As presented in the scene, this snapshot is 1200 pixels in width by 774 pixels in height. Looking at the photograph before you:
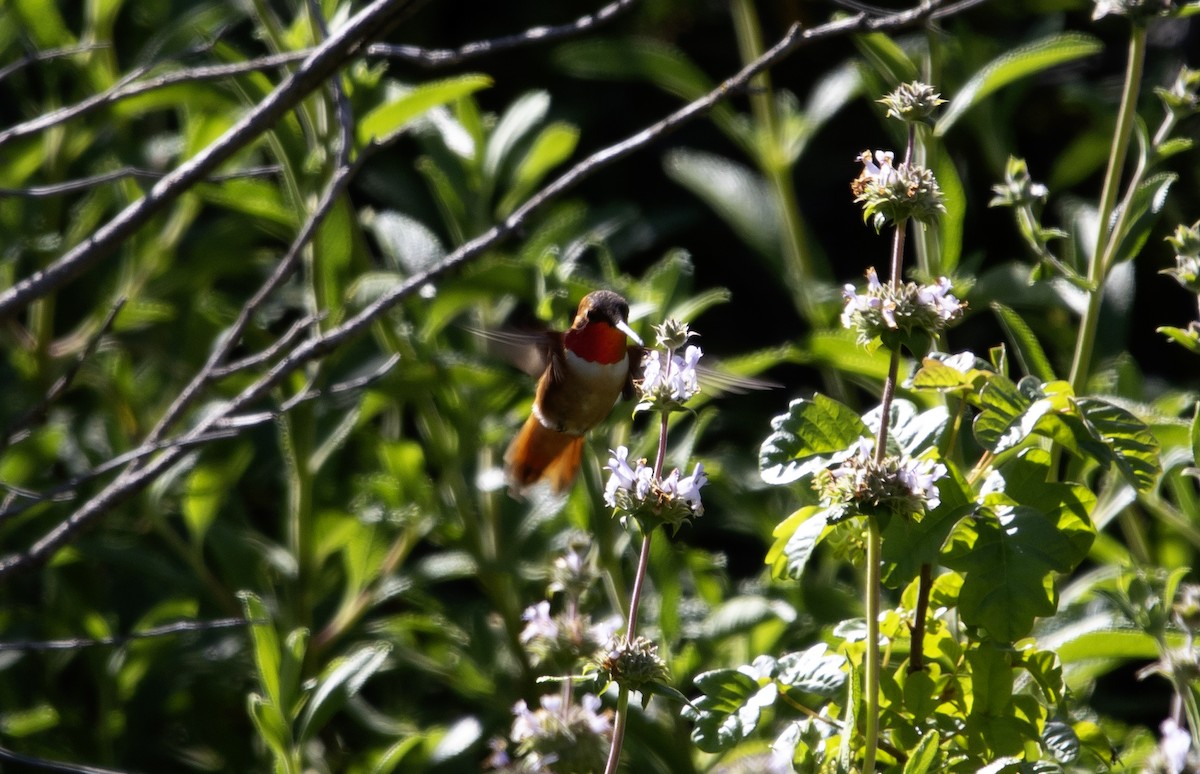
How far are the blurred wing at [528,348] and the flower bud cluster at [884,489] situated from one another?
3.15 feet

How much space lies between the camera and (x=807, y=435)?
Answer: 1094 mm

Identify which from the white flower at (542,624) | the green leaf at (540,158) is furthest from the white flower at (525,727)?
the green leaf at (540,158)

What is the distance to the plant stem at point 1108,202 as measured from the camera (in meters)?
1.29

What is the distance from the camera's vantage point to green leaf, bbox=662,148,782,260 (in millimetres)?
2400

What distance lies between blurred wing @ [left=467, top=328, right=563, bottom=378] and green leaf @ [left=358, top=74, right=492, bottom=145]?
1.06 feet

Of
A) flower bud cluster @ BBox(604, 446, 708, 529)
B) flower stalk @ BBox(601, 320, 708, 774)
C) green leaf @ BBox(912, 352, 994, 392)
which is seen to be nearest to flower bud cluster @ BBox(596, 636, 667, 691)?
flower stalk @ BBox(601, 320, 708, 774)

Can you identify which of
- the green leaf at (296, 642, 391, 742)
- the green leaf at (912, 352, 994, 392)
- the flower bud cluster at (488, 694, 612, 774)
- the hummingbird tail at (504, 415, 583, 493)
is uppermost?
the green leaf at (912, 352, 994, 392)

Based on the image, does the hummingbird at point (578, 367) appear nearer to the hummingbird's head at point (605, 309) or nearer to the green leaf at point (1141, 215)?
the hummingbird's head at point (605, 309)

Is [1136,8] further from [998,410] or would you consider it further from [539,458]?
[539,458]

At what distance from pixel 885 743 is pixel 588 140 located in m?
2.29

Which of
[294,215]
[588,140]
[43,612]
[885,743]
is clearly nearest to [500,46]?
[294,215]

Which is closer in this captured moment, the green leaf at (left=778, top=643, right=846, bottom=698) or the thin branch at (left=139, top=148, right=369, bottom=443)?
the green leaf at (left=778, top=643, right=846, bottom=698)

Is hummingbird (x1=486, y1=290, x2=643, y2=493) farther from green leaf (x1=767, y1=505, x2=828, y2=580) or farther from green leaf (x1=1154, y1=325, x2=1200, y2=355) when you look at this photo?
green leaf (x1=1154, y1=325, x2=1200, y2=355)

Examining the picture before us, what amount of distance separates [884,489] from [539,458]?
118 centimetres
